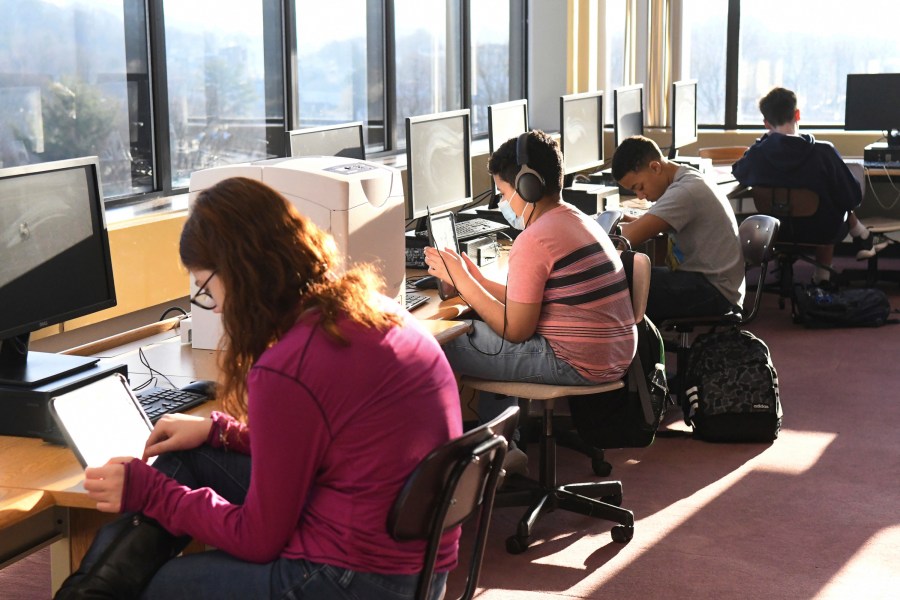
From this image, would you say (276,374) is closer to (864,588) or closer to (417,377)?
(417,377)

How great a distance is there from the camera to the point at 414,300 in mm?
3246

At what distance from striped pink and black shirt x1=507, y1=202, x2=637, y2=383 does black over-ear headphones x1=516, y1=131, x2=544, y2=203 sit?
0.07m

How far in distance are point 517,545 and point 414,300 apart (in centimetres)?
75

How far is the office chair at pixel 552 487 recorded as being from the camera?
120 inches

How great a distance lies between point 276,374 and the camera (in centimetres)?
155

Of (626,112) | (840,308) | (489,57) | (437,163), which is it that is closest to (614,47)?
(489,57)

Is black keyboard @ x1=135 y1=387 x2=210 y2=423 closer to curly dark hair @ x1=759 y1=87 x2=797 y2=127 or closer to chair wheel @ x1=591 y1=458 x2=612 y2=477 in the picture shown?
chair wheel @ x1=591 y1=458 x2=612 y2=477

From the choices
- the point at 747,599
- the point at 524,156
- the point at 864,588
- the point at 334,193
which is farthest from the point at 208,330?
the point at 864,588

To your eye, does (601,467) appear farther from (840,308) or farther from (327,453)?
(840,308)

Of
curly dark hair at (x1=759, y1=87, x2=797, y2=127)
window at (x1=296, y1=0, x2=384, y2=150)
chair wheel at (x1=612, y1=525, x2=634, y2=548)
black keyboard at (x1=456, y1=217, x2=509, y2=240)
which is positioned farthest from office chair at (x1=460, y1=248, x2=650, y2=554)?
curly dark hair at (x1=759, y1=87, x2=797, y2=127)

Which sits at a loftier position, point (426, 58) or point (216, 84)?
point (426, 58)

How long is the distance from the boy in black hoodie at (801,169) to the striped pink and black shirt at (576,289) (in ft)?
9.62

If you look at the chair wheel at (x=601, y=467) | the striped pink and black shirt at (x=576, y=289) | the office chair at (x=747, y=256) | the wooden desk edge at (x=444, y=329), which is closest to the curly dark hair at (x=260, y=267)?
the wooden desk edge at (x=444, y=329)

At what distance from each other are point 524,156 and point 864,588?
1.42m
